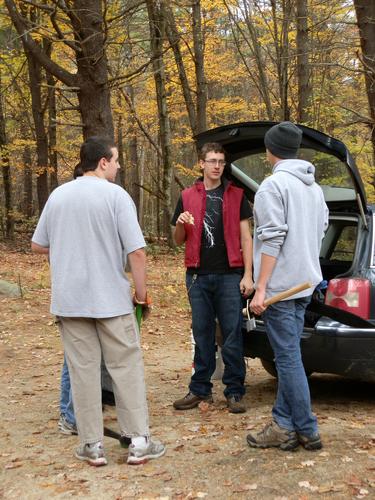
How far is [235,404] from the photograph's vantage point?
469 centimetres

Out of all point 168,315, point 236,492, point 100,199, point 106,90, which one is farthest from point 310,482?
point 106,90

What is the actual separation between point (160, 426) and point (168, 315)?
4881 mm

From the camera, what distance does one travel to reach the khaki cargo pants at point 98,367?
3625 millimetres

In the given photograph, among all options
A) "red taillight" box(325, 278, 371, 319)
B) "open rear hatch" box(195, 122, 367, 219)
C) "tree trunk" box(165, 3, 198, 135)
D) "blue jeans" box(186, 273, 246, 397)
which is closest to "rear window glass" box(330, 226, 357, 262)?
"open rear hatch" box(195, 122, 367, 219)

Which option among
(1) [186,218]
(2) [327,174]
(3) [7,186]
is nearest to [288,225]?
(1) [186,218]

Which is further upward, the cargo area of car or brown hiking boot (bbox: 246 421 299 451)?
the cargo area of car

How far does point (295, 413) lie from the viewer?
3701mm

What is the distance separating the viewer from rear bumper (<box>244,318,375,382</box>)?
4348 millimetres

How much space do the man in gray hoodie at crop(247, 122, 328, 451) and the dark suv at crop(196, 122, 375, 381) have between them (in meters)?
0.64

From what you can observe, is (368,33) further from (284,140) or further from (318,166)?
(284,140)

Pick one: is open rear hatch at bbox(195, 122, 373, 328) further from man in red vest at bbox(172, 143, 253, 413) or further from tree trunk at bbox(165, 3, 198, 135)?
tree trunk at bbox(165, 3, 198, 135)

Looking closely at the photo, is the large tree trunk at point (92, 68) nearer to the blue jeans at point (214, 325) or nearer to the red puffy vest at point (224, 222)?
the red puffy vest at point (224, 222)

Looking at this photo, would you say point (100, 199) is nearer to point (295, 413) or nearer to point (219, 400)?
point (295, 413)

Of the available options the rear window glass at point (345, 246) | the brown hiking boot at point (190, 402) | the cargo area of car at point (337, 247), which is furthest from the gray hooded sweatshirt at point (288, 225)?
the rear window glass at point (345, 246)
